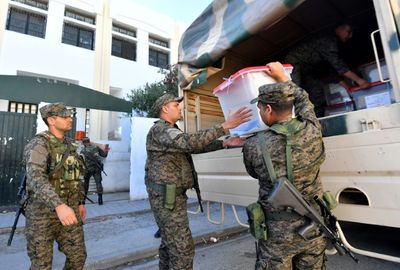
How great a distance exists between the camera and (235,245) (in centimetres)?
402

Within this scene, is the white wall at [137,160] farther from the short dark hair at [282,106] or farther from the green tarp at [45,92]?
the short dark hair at [282,106]

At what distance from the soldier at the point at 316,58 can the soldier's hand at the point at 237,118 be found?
131 centimetres

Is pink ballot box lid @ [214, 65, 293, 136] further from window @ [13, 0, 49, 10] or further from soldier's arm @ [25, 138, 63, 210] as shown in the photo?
window @ [13, 0, 49, 10]

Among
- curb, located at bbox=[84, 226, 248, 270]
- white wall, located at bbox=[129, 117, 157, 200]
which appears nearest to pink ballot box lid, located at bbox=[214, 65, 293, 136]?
curb, located at bbox=[84, 226, 248, 270]

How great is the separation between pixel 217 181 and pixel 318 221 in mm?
1365

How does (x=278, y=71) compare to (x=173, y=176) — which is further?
(x=173, y=176)

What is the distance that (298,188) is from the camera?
161 centimetres

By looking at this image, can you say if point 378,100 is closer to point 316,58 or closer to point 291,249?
point 316,58

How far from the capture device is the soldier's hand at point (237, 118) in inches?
79.1

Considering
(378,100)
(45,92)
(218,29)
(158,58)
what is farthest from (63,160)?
(158,58)

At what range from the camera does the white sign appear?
1974 millimetres

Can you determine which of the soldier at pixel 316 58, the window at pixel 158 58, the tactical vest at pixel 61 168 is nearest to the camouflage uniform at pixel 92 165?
the tactical vest at pixel 61 168

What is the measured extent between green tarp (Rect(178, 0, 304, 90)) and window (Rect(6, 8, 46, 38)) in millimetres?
11363

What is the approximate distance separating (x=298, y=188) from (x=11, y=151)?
7101mm
